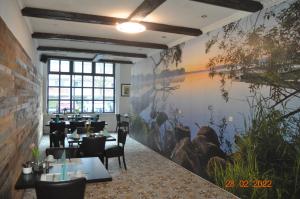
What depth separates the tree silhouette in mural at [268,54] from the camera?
10.3ft

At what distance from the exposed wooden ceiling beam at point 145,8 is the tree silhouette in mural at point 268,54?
1.46 m

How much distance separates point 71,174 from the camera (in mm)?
2648

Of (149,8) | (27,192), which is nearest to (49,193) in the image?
(27,192)

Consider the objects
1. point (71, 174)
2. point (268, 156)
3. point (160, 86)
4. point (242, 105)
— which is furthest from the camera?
point (160, 86)

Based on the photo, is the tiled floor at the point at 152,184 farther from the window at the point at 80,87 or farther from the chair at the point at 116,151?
the window at the point at 80,87

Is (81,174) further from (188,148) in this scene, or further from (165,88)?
(165,88)

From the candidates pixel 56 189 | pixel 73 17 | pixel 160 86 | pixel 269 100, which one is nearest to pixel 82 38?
pixel 73 17

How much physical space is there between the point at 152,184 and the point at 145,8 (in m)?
2.91

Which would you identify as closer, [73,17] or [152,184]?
[73,17]

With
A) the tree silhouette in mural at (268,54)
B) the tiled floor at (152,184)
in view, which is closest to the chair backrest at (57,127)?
the tiled floor at (152,184)

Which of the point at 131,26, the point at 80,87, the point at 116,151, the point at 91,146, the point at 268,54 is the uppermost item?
the point at 131,26

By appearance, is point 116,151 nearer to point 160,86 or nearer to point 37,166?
point 160,86

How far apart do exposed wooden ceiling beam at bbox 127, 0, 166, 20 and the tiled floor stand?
2.75 metres

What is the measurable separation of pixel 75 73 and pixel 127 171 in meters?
6.73
